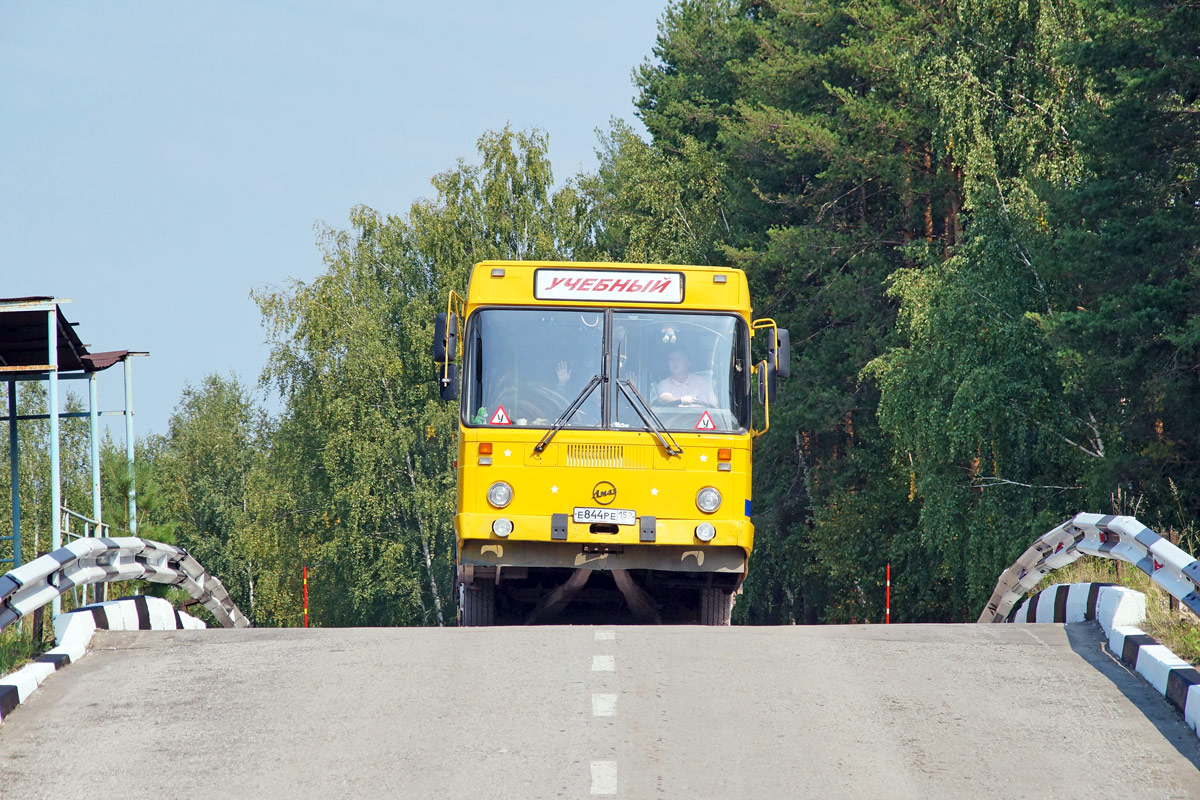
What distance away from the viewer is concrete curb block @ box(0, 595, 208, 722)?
8.26m

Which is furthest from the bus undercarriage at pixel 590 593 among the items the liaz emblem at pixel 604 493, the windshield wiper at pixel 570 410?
the windshield wiper at pixel 570 410

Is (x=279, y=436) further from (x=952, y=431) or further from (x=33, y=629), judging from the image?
(x=33, y=629)

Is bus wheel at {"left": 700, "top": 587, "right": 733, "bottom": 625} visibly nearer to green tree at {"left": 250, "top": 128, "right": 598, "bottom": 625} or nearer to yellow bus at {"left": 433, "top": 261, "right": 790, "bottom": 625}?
yellow bus at {"left": 433, "top": 261, "right": 790, "bottom": 625}

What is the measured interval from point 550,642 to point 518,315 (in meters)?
4.50

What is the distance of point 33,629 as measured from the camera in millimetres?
10469

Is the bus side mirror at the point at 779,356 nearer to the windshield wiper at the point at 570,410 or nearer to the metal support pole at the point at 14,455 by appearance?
the windshield wiper at the point at 570,410

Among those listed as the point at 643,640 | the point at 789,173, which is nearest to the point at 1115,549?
the point at 643,640

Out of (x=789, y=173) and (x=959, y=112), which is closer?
(x=959, y=112)

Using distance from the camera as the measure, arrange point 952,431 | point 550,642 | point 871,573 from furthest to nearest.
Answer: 1. point 871,573
2. point 952,431
3. point 550,642

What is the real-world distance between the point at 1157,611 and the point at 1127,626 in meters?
0.62

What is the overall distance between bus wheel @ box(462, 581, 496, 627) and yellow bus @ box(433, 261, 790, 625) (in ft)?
0.59

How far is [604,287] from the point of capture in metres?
13.8

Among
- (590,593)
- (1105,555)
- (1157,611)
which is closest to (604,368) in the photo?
(590,593)

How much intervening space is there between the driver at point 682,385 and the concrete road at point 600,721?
12.0ft
